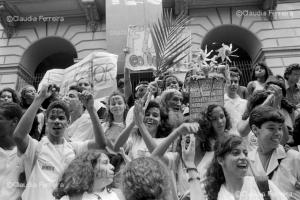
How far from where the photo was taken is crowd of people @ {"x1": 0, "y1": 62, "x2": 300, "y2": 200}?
2625 mm

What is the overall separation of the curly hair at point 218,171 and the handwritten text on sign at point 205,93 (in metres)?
1.87

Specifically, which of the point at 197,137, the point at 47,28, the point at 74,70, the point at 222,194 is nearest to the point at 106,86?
the point at 74,70

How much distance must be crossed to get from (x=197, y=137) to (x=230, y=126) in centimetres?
Answer: 49

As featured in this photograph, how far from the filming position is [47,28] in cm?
1555

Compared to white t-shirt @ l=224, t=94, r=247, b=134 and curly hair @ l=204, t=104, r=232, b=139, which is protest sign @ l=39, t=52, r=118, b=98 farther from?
curly hair @ l=204, t=104, r=232, b=139

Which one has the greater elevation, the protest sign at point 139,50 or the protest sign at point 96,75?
the protest sign at point 139,50

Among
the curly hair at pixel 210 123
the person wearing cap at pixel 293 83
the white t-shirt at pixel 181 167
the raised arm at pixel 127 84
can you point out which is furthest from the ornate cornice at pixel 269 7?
the white t-shirt at pixel 181 167

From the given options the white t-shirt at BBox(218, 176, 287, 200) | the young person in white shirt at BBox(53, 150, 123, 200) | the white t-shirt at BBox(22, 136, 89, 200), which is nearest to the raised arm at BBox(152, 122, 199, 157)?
the young person in white shirt at BBox(53, 150, 123, 200)

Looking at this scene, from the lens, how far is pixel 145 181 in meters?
1.98

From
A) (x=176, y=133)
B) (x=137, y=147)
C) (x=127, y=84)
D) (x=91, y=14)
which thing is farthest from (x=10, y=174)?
(x=91, y=14)

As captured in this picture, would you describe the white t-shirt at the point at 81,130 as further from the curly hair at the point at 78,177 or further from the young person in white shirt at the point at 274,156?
the young person in white shirt at the point at 274,156

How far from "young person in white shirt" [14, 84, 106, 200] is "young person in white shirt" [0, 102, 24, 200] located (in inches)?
6.0

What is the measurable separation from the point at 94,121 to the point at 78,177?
107cm

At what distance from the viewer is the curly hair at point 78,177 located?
2.90 m
